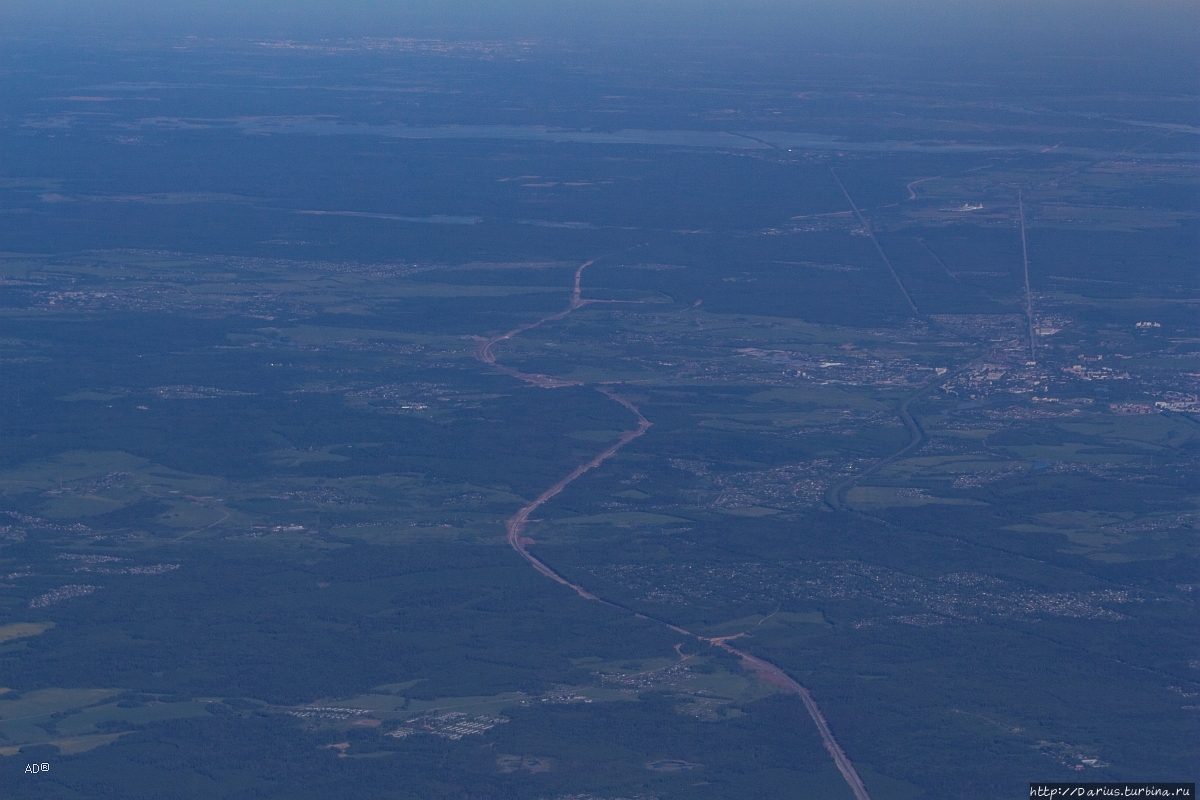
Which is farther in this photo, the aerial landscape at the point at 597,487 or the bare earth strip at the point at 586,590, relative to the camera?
the aerial landscape at the point at 597,487

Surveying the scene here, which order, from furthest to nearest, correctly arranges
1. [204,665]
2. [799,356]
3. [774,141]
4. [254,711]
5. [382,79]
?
[382,79] → [774,141] → [799,356] → [204,665] → [254,711]

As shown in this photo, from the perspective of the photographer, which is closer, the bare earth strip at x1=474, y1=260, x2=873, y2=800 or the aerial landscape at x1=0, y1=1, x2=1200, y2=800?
the bare earth strip at x1=474, y1=260, x2=873, y2=800

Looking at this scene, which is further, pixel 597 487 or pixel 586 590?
pixel 597 487

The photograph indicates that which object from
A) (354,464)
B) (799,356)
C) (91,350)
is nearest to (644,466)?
(354,464)

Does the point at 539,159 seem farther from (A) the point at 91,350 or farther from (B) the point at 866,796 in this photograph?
(B) the point at 866,796
